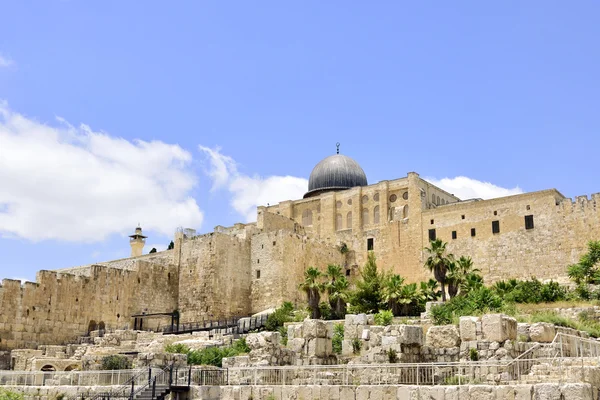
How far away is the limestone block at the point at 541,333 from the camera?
18.6 metres

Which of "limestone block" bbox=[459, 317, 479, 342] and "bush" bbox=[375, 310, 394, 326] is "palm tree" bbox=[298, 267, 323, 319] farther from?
"limestone block" bbox=[459, 317, 479, 342]

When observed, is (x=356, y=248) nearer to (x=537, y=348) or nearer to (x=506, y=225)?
(x=506, y=225)

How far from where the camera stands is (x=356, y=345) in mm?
20984

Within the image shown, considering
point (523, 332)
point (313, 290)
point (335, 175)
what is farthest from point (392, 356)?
point (335, 175)

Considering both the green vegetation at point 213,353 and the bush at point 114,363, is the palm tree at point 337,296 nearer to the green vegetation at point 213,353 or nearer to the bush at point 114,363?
the green vegetation at point 213,353

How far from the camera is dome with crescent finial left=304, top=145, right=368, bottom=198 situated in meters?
53.0

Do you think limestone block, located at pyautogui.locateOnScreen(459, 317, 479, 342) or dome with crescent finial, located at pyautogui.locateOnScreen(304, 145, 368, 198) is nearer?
limestone block, located at pyautogui.locateOnScreen(459, 317, 479, 342)

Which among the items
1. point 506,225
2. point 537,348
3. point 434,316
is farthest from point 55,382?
point 506,225

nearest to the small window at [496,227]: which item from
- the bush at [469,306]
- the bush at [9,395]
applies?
the bush at [469,306]

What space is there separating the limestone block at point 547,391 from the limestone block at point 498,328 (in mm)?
4973

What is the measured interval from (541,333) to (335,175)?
35.2 metres

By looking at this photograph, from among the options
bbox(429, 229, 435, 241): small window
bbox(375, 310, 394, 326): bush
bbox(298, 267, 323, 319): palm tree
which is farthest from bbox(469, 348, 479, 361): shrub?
bbox(429, 229, 435, 241): small window

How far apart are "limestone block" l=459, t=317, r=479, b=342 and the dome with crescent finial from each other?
34.2 m

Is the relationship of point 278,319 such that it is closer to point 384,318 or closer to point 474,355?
point 384,318
